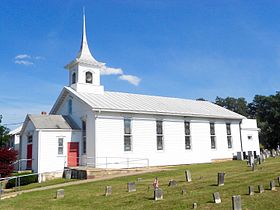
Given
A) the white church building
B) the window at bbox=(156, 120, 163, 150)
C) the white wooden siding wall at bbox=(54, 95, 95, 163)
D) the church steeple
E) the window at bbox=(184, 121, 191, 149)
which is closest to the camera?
the white church building

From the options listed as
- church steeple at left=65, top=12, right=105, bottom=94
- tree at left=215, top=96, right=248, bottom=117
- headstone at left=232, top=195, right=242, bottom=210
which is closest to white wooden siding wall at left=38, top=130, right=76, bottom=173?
church steeple at left=65, top=12, right=105, bottom=94

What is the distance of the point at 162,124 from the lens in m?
32.8

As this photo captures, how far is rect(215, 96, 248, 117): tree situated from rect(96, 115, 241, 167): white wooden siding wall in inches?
2641

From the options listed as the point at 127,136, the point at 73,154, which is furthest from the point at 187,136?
the point at 73,154

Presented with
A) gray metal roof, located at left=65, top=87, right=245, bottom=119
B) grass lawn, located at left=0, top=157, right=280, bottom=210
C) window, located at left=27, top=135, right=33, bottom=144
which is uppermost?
gray metal roof, located at left=65, top=87, right=245, bottom=119

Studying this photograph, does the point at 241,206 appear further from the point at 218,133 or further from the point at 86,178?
the point at 218,133

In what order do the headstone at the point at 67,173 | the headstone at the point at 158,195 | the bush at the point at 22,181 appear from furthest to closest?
the headstone at the point at 67,173 < the bush at the point at 22,181 < the headstone at the point at 158,195

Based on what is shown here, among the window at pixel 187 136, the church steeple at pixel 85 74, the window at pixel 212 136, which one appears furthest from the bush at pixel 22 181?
the window at pixel 212 136

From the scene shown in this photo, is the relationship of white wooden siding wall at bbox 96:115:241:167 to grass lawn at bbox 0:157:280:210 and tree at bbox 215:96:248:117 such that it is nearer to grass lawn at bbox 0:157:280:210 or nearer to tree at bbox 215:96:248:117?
grass lawn at bbox 0:157:280:210

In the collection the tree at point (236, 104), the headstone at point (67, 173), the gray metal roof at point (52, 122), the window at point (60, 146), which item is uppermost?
the tree at point (236, 104)

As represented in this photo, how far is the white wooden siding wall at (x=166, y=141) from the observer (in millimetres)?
28625

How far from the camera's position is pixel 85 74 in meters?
33.0

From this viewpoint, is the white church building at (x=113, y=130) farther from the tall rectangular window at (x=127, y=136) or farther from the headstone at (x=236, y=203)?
the headstone at (x=236, y=203)

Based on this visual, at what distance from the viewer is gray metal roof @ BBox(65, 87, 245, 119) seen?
29.8 metres
